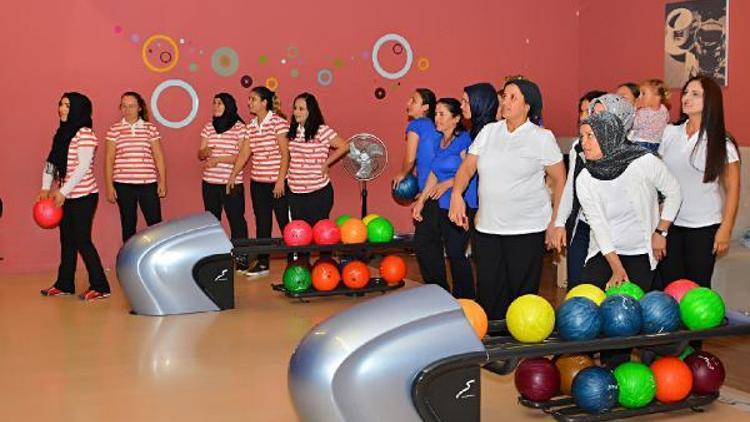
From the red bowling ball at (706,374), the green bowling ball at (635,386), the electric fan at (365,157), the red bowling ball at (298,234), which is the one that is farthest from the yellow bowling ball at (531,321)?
the electric fan at (365,157)

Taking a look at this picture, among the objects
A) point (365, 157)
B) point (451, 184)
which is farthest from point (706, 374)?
point (365, 157)

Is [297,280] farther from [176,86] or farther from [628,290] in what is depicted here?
[628,290]

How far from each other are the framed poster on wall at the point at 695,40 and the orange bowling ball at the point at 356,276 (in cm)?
358

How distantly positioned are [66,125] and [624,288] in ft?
14.2

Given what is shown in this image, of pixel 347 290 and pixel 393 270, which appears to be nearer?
pixel 347 290

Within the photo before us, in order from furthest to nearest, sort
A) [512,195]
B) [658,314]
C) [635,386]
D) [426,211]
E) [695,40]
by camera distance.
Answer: [695,40]
[426,211]
[512,195]
[635,386]
[658,314]

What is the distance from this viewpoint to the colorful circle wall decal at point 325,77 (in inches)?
366

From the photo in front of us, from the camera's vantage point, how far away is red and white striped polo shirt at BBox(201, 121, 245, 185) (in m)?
8.30

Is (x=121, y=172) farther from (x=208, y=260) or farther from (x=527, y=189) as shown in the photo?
(x=527, y=189)

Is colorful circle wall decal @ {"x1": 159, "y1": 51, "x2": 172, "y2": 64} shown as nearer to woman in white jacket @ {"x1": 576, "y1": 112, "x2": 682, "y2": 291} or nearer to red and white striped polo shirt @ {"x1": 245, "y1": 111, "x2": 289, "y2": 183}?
red and white striped polo shirt @ {"x1": 245, "y1": 111, "x2": 289, "y2": 183}

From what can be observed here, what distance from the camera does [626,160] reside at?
434 cm

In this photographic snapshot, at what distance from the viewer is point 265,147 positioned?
8102 mm

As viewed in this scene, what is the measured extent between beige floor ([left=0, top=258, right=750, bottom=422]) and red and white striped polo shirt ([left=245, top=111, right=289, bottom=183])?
1.18 metres

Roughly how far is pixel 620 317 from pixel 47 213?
4.41m
